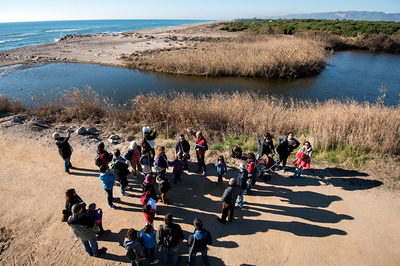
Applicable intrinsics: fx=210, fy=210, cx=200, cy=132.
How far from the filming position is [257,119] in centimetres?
1097

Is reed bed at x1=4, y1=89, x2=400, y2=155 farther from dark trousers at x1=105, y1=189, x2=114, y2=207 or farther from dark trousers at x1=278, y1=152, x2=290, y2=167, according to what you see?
dark trousers at x1=105, y1=189, x2=114, y2=207

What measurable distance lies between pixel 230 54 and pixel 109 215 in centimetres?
2330

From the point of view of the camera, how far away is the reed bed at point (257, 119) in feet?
28.9

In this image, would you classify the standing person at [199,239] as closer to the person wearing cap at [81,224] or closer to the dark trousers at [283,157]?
the person wearing cap at [81,224]

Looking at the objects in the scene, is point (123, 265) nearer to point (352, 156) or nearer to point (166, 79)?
point (352, 156)

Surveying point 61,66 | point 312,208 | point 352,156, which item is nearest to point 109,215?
point 312,208

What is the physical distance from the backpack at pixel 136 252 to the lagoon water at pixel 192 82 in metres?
14.3

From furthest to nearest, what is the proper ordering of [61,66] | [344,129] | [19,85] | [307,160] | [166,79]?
[61,66]
[166,79]
[19,85]
[344,129]
[307,160]

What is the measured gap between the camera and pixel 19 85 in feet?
65.9


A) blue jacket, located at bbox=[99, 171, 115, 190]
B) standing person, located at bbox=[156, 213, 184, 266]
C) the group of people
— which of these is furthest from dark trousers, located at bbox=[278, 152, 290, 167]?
blue jacket, located at bbox=[99, 171, 115, 190]

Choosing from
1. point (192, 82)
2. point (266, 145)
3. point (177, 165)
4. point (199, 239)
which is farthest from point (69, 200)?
point (192, 82)

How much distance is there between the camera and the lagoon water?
727 inches

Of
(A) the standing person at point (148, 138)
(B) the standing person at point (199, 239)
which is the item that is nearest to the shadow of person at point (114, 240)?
(B) the standing person at point (199, 239)

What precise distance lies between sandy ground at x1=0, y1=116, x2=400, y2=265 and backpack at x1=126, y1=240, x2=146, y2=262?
2.91 feet
